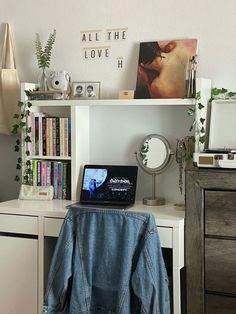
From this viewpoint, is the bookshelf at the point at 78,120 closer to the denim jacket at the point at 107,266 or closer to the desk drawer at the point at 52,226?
Result: the desk drawer at the point at 52,226

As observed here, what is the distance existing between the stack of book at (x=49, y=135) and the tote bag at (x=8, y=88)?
0.64ft

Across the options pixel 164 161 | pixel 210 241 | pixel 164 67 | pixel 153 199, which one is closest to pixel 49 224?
pixel 153 199

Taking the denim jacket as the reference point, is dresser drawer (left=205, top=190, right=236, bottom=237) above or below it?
above

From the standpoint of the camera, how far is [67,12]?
10.3 feet

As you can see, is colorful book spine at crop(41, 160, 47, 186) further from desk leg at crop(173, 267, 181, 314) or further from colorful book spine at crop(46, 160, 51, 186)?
desk leg at crop(173, 267, 181, 314)

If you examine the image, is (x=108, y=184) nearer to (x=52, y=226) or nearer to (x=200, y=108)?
Result: (x=52, y=226)

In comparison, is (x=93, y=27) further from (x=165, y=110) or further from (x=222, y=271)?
(x=222, y=271)

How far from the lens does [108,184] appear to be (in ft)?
9.59

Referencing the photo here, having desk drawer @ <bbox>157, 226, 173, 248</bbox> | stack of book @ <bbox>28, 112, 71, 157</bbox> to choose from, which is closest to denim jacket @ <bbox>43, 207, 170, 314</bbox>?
desk drawer @ <bbox>157, 226, 173, 248</bbox>

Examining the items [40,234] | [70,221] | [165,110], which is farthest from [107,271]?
[165,110]

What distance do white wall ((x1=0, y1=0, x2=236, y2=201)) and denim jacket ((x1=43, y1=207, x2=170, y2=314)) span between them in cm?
64

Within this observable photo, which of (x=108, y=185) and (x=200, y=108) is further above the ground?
(x=200, y=108)

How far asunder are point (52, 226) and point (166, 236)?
0.60 metres

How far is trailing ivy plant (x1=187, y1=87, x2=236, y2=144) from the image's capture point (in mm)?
2672
